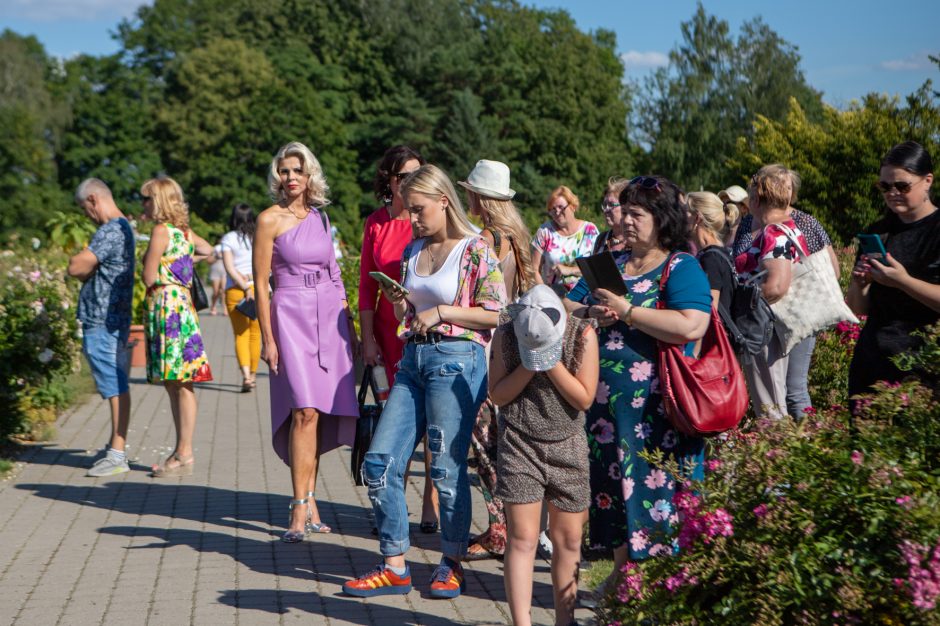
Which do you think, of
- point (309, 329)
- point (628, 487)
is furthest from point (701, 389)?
point (309, 329)

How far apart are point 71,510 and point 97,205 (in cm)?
241

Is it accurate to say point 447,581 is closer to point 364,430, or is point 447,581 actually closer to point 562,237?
point 364,430

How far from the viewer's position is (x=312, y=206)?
6598 millimetres

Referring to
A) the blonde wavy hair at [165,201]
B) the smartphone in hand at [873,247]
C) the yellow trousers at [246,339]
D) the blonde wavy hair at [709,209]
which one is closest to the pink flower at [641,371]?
the smartphone in hand at [873,247]

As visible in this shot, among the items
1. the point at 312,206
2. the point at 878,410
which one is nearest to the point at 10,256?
the point at 312,206

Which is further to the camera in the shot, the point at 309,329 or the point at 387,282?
the point at 309,329

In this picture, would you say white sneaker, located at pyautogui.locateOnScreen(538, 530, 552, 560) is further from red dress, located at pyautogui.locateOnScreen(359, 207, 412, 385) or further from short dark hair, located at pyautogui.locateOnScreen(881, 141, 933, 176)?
short dark hair, located at pyautogui.locateOnScreen(881, 141, 933, 176)

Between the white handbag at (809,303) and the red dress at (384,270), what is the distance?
6.99 feet

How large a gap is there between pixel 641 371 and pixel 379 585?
1754 mm

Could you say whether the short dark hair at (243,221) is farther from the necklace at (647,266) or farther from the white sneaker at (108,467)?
the necklace at (647,266)

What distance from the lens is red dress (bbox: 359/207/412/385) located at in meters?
6.01

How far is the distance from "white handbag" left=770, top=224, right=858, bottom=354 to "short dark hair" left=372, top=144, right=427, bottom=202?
7.26 feet

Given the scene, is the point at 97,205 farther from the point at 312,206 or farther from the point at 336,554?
the point at 336,554

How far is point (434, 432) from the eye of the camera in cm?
509
